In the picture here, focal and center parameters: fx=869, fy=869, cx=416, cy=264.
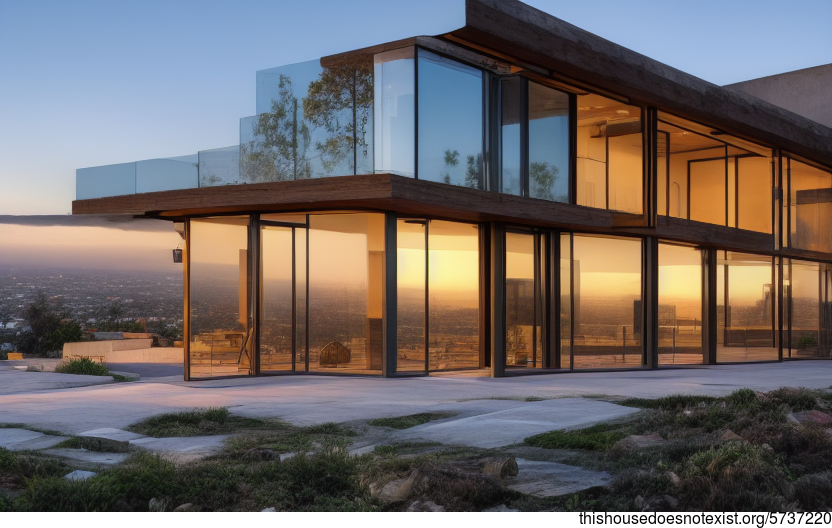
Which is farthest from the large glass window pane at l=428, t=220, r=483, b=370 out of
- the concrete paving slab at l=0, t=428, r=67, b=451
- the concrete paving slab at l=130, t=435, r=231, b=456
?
the concrete paving slab at l=0, t=428, r=67, b=451

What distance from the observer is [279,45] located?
24.0m

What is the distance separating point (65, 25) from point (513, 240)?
49.4ft

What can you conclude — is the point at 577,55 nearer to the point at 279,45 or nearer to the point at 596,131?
the point at 596,131

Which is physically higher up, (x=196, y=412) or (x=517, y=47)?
(x=517, y=47)

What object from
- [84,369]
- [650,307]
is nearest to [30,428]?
[84,369]

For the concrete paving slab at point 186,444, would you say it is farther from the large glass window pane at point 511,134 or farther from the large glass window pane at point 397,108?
the large glass window pane at point 511,134

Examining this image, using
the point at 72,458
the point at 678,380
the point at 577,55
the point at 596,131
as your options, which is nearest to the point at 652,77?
the point at 596,131

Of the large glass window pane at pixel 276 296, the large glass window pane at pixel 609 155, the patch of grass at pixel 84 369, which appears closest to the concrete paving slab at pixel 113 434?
the large glass window pane at pixel 276 296

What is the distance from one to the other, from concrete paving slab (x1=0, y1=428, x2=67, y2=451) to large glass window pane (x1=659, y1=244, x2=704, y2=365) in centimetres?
1518

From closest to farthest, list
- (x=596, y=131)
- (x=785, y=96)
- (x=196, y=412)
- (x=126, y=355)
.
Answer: (x=196, y=412)
(x=596, y=131)
(x=126, y=355)
(x=785, y=96)

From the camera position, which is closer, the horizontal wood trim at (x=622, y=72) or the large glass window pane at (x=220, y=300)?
the horizontal wood trim at (x=622, y=72)

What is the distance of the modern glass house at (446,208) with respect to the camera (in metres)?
14.8

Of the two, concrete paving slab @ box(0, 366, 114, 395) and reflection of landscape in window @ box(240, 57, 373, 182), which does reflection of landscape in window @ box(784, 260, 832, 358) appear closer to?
reflection of landscape in window @ box(240, 57, 373, 182)

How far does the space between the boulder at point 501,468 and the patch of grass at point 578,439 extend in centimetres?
125
